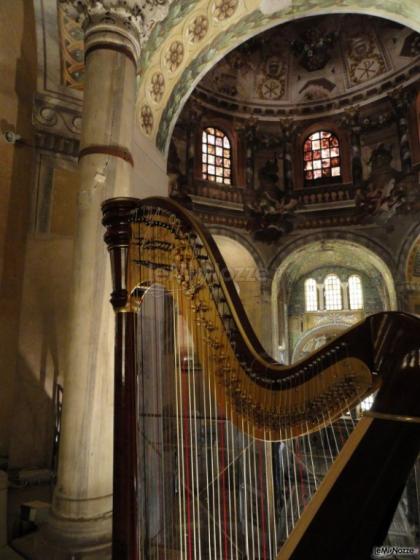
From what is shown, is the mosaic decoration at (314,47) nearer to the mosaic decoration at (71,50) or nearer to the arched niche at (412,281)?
the arched niche at (412,281)

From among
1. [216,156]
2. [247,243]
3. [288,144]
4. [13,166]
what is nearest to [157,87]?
[13,166]

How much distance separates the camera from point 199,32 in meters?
5.27

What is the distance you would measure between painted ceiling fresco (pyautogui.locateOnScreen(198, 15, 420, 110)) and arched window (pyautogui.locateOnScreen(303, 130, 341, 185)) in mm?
1161

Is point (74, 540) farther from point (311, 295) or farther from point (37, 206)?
point (311, 295)

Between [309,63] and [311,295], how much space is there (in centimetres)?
801

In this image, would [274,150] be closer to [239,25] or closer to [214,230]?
[214,230]

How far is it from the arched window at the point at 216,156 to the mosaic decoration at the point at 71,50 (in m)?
8.50

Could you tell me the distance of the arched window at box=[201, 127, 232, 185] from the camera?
13555 millimetres

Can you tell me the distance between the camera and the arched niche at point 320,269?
13.1m

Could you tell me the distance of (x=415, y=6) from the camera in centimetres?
528

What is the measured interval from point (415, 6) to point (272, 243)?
341 inches

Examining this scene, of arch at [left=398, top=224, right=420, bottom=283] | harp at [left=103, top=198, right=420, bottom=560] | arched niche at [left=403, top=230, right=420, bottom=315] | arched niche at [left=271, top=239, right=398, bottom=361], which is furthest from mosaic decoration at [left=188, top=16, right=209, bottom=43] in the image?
arched niche at [left=403, top=230, right=420, bottom=315]

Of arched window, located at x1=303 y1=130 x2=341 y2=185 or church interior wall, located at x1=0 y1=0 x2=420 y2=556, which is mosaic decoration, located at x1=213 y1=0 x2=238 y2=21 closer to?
church interior wall, located at x1=0 y1=0 x2=420 y2=556

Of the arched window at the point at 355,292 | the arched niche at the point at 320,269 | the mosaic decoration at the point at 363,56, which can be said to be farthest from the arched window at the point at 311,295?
the mosaic decoration at the point at 363,56
